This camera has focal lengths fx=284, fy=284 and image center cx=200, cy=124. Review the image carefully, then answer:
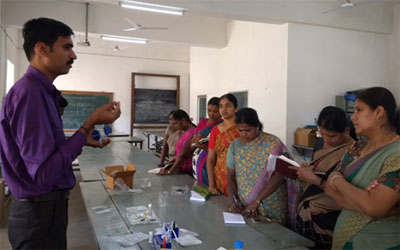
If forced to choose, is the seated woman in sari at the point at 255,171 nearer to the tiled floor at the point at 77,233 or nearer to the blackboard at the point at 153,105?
the tiled floor at the point at 77,233

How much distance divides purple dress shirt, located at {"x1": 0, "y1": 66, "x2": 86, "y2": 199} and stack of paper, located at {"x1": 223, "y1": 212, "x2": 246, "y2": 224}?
0.91m

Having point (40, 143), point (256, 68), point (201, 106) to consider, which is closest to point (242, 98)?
point (256, 68)

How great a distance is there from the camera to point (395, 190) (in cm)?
Result: 99

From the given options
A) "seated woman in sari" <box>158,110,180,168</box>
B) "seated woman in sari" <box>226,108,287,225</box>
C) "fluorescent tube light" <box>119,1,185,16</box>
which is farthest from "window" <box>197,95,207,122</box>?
"seated woman in sari" <box>226,108,287,225</box>

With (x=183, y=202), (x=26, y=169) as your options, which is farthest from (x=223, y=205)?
(x=26, y=169)

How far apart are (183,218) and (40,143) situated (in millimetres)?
958

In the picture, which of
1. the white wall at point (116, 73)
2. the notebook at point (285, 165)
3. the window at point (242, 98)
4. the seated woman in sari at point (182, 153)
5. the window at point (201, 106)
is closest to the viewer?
the notebook at point (285, 165)

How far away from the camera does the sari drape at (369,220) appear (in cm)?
106

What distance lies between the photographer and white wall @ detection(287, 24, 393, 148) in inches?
174

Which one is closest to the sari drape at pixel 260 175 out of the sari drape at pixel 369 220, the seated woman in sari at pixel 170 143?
the sari drape at pixel 369 220

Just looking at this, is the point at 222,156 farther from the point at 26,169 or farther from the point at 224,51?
the point at 224,51

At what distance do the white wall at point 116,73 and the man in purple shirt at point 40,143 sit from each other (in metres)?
6.75

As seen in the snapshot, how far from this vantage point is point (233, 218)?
1546 millimetres

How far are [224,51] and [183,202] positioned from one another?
4.93 meters
